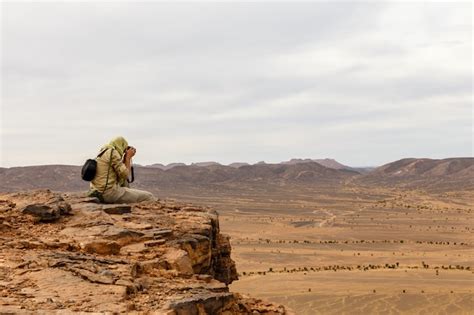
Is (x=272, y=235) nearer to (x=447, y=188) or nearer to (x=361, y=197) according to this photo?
(x=361, y=197)

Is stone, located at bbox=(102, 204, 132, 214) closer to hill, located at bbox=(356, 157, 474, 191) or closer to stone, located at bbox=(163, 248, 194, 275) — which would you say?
stone, located at bbox=(163, 248, 194, 275)

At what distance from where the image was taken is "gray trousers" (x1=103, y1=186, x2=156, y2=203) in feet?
22.9

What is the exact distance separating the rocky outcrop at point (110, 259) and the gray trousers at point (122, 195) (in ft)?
0.65

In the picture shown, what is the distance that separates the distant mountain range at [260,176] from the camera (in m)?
86.7

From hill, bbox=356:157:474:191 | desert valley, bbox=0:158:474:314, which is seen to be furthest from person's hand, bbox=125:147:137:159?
hill, bbox=356:157:474:191

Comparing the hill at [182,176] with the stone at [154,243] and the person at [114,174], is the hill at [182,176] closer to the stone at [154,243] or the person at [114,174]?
the person at [114,174]

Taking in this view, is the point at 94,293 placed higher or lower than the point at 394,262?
higher

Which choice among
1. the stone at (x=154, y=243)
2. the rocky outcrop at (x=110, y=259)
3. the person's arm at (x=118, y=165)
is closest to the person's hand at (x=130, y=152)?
the person's arm at (x=118, y=165)

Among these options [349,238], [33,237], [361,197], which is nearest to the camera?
[33,237]

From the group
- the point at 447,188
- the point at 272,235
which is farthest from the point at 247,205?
the point at 447,188

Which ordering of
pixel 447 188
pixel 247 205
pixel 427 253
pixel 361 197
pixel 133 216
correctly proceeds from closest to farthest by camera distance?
pixel 133 216
pixel 427 253
pixel 247 205
pixel 361 197
pixel 447 188

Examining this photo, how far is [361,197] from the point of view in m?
71.8

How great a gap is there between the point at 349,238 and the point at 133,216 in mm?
30162

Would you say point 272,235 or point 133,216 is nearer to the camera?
point 133,216
